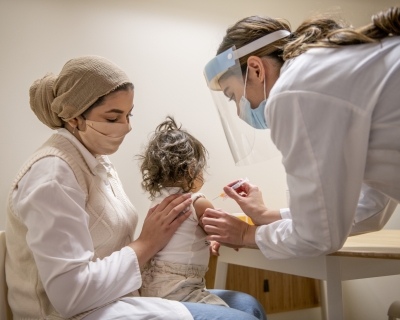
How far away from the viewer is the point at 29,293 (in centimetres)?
112

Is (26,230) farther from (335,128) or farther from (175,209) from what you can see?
(335,128)

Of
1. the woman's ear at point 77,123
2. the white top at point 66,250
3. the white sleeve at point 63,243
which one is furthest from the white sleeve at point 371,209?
the woman's ear at point 77,123

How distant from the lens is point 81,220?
108 centimetres

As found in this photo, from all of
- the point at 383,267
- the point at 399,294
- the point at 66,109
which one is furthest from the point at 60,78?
the point at 399,294

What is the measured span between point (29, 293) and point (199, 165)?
0.72 metres

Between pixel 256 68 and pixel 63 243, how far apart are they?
2.49 ft

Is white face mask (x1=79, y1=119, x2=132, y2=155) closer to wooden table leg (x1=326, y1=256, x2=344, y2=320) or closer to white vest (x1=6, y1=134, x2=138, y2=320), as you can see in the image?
white vest (x1=6, y1=134, x2=138, y2=320)

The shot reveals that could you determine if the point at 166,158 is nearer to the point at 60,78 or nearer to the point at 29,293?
the point at 60,78

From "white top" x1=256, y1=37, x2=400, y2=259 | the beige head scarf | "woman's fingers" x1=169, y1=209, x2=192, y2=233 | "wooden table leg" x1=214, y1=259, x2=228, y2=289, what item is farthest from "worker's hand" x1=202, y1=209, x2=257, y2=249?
"wooden table leg" x1=214, y1=259, x2=228, y2=289

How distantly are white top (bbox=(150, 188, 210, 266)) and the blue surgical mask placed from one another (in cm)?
33

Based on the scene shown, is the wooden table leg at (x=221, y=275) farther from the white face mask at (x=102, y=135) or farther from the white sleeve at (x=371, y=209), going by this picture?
the white face mask at (x=102, y=135)

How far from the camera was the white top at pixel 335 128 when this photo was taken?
91cm

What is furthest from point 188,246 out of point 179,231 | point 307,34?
point 307,34

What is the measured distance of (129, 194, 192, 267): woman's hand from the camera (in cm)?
125
